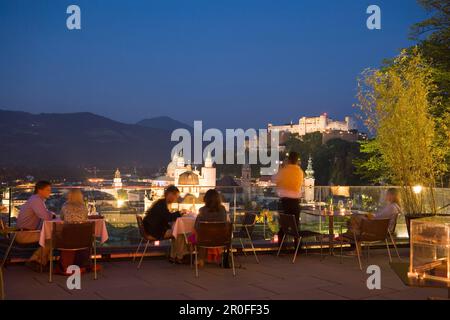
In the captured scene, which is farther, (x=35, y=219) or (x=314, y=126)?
(x=314, y=126)

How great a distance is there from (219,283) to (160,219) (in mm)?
1658

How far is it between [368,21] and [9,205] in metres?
7.01

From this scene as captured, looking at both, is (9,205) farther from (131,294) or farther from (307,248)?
Result: (307,248)

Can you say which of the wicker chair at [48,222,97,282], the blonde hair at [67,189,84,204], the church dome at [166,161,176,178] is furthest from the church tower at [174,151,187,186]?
the wicker chair at [48,222,97,282]

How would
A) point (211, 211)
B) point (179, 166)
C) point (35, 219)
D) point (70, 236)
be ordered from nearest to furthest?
point (70, 236) → point (35, 219) → point (211, 211) → point (179, 166)

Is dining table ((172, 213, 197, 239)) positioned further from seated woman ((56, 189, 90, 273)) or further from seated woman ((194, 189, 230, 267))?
seated woman ((56, 189, 90, 273))

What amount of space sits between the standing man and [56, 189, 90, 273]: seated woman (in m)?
3.18

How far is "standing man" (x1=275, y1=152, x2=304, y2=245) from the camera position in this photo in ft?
27.6

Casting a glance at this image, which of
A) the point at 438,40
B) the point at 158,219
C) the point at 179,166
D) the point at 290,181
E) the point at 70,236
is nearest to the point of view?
the point at 70,236

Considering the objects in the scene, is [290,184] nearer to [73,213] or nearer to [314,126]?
[73,213]

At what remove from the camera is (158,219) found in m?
7.55

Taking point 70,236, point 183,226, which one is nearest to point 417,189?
point 183,226

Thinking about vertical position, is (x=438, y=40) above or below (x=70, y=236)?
above

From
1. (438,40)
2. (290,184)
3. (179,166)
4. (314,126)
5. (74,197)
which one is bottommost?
(74,197)
